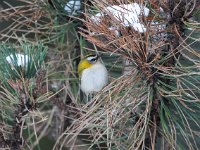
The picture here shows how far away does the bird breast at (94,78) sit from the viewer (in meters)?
1.67

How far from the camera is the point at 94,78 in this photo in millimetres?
1781

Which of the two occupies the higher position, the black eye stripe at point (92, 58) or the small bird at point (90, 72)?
the black eye stripe at point (92, 58)

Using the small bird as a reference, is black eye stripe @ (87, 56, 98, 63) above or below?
above

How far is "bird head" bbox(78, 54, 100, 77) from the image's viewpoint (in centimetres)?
173

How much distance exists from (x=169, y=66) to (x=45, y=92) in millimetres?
315

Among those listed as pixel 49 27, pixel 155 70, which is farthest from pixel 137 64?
pixel 49 27

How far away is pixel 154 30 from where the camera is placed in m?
1.26

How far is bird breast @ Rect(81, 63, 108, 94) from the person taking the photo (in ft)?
5.49

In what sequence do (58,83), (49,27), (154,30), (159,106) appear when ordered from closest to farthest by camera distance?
(154,30) → (159,106) → (49,27) → (58,83)

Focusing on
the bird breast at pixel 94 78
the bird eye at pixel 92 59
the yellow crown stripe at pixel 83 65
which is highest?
the bird eye at pixel 92 59

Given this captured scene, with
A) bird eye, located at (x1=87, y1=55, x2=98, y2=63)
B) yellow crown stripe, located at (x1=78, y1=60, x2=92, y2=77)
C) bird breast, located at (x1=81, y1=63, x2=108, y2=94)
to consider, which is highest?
bird eye, located at (x1=87, y1=55, x2=98, y2=63)

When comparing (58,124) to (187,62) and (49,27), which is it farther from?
(187,62)

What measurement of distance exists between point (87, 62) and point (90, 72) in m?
0.06

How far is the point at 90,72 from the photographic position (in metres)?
1.82
